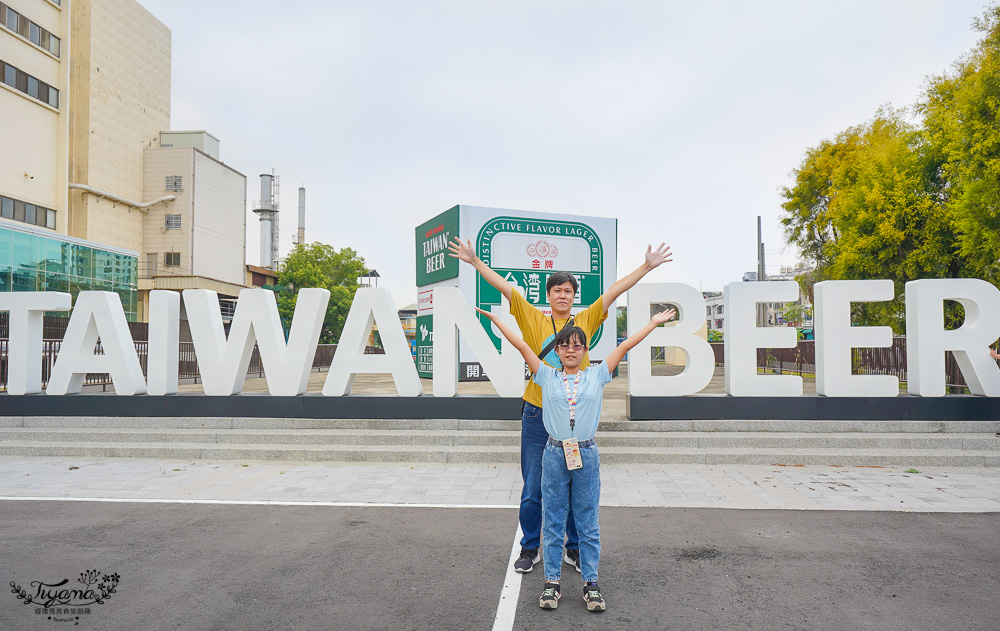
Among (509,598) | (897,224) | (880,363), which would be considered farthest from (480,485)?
(897,224)

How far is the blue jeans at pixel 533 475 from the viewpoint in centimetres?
409

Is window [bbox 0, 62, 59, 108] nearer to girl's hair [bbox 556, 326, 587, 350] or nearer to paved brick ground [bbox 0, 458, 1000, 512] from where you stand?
paved brick ground [bbox 0, 458, 1000, 512]

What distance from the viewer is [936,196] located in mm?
17828

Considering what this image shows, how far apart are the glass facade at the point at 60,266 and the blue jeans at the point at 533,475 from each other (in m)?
27.3

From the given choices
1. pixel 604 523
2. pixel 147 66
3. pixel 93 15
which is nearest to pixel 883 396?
pixel 604 523

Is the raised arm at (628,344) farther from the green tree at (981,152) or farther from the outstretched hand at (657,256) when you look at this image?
the green tree at (981,152)

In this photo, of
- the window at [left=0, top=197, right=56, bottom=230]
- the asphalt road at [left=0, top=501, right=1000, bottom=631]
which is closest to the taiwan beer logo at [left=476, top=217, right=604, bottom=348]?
the asphalt road at [left=0, top=501, right=1000, bottom=631]

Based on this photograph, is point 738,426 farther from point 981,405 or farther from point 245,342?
point 245,342

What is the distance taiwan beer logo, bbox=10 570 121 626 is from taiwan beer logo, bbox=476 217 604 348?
1200cm

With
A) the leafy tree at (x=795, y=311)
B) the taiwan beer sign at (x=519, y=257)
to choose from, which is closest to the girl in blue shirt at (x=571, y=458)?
the taiwan beer sign at (x=519, y=257)

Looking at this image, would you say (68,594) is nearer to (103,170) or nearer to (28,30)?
(28,30)

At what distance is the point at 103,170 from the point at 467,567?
4917 cm

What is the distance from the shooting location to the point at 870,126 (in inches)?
1051

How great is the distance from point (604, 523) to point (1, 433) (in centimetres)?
945
